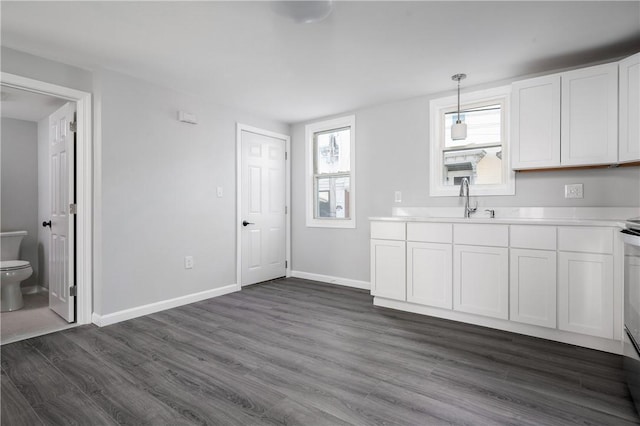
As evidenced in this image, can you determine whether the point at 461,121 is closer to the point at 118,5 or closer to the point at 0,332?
the point at 118,5

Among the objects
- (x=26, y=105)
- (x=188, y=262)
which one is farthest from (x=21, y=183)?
(x=188, y=262)

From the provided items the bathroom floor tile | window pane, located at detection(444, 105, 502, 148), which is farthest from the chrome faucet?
the bathroom floor tile

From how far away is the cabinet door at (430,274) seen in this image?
10.2ft

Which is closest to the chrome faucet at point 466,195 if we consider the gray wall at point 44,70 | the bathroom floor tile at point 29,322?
the gray wall at point 44,70

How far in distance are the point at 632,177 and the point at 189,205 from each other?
A: 13.9 ft

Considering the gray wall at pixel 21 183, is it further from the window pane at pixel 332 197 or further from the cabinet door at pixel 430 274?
the cabinet door at pixel 430 274

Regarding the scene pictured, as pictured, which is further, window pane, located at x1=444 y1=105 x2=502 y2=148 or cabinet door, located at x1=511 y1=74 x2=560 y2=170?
window pane, located at x1=444 y1=105 x2=502 y2=148

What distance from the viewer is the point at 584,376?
2070 mm

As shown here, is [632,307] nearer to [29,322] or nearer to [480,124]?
[480,124]

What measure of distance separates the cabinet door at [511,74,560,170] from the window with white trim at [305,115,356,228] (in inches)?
76.9

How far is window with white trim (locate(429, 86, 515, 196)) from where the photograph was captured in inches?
131

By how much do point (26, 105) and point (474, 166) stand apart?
17.0ft

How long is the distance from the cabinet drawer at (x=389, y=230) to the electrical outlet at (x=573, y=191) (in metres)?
1.47

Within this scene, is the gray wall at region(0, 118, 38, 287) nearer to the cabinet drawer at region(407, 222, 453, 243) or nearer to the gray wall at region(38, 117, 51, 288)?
the gray wall at region(38, 117, 51, 288)
